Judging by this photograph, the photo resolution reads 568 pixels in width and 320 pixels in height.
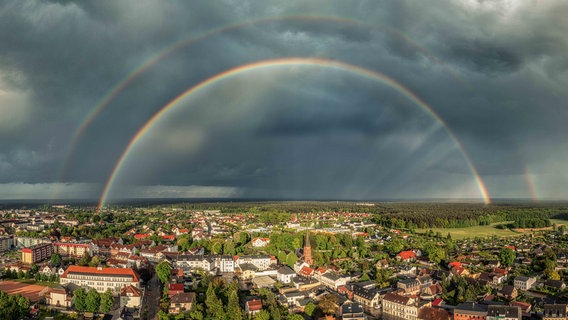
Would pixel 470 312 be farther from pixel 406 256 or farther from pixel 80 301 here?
pixel 80 301

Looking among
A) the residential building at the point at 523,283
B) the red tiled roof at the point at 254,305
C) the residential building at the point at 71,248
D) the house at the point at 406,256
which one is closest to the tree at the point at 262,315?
the red tiled roof at the point at 254,305

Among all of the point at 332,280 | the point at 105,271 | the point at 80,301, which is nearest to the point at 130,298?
the point at 80,301

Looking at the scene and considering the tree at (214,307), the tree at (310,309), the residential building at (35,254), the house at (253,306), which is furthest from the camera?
the residential building at (35,254)

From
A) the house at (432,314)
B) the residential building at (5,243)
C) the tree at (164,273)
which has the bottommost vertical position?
the residential building at (5,243)

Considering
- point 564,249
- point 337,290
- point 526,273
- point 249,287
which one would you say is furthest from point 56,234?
point 564,249

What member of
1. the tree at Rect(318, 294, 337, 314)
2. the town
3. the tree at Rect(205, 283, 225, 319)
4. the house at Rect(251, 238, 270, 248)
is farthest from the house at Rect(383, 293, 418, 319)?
the house at Rect(251, 238, 270, 248)

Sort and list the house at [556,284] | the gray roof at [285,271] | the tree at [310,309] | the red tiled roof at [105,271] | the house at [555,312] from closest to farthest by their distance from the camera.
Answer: the house at [555,312] < the tree at [310,309] < the red tiled roof at [105,271] < the house at [556,284] < the gray roof at [285,271]

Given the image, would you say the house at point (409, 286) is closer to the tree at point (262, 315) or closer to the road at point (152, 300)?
the tree at point (262, 315)

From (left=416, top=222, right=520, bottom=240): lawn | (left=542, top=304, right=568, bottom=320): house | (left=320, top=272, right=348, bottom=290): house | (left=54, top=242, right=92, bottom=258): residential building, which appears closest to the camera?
(left=542, top=304, right=568, bottom=320): house

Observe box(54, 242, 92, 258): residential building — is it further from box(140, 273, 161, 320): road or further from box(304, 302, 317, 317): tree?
box(304, 302, 317, 317): tree
